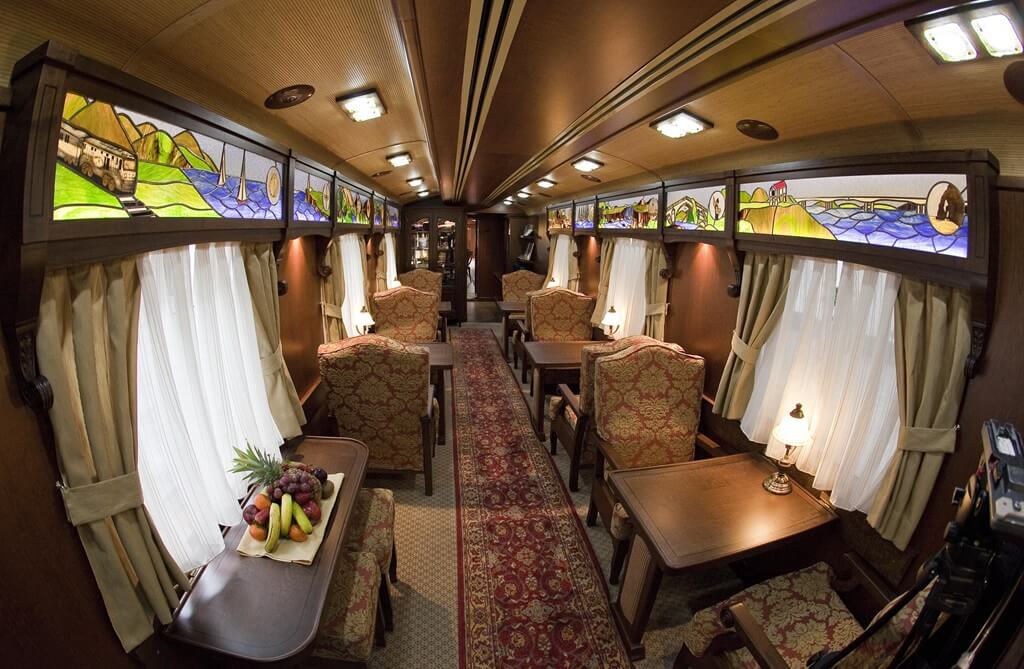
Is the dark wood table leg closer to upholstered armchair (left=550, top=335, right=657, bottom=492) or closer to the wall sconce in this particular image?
upholstered armchair (left=550, top=335, right=657, bottom=492)

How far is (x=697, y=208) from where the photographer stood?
3.46 meters

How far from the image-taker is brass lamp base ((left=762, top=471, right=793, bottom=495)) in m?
2.49

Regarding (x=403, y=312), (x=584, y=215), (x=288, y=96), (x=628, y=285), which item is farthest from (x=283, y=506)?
(x=584, y=215)

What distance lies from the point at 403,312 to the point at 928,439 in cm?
562

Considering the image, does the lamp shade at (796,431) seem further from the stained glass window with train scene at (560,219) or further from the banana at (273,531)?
the stained glass window with train scene at (560,219)

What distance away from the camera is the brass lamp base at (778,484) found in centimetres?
249

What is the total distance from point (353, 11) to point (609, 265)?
5254mm

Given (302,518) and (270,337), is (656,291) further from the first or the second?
(302,518)

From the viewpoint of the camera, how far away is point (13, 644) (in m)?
1.05

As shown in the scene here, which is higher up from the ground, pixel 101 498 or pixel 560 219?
pixel 560 219

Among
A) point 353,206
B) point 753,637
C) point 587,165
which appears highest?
point 587,165

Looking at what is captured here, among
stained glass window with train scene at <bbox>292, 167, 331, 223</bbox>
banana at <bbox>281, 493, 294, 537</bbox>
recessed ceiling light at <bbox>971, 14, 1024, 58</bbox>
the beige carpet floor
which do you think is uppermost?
recessed ceiling light at <bbox>971, 14, 1024, 58</bbox>

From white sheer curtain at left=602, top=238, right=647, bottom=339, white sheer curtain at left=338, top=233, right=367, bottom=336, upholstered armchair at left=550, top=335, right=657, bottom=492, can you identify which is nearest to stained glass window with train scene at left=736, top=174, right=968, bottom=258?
upholstered armchair at left=550, top=335, right=657, bottom=492

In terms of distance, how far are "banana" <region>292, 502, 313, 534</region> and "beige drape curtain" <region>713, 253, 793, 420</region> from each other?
8.98 feet
